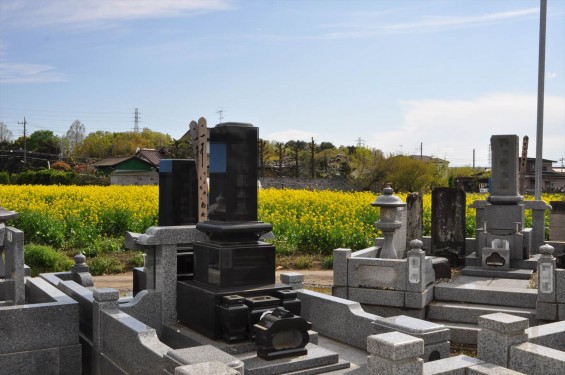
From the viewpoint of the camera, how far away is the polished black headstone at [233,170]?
24.7ft

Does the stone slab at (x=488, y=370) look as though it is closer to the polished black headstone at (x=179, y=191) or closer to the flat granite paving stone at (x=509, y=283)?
the polished black headstone at (x=179, y=191)

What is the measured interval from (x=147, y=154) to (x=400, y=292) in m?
48.8

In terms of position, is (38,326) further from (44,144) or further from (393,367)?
(44,144)

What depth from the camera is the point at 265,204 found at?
22.5 meters

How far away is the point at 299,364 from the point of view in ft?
20.7

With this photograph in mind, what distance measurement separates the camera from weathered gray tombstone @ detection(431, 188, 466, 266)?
13328 millimetres

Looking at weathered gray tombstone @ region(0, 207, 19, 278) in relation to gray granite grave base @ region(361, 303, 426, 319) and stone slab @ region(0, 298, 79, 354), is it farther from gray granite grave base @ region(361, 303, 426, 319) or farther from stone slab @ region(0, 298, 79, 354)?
gray granite grave base @ region(361, 303, 426, 319)

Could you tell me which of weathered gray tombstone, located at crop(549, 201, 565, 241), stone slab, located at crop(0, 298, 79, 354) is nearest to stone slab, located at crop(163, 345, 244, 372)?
stone slab, located at crop(0, 298, 79, 354)

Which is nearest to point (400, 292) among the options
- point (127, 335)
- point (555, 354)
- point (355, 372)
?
point (355, 372)

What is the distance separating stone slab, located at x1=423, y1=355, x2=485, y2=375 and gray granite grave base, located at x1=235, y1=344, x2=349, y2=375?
143 cm

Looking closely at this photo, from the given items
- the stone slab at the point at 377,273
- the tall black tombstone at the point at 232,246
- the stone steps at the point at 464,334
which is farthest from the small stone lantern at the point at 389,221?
the tall black tombstone at the point at 232,246

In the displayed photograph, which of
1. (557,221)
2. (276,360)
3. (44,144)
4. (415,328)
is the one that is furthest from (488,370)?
(44,144)

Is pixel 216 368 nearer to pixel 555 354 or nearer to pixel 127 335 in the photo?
pixel 127 335

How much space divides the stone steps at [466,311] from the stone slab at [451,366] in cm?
431
